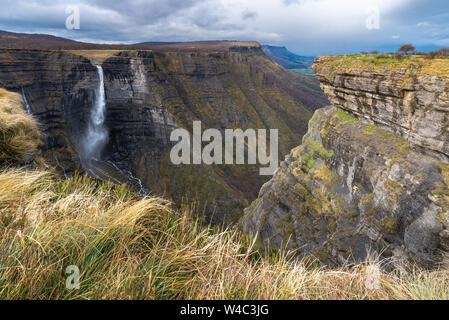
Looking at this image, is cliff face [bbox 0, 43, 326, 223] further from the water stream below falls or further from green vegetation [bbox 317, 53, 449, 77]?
green vegetation [bbox 317, 53, 449, 77]

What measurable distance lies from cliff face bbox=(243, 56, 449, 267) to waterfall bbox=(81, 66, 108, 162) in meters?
55.0

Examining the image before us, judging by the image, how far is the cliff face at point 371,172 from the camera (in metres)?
10.5

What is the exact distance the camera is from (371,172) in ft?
43.3

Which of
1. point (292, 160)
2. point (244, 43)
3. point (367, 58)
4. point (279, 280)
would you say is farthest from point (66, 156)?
point (244, 43)

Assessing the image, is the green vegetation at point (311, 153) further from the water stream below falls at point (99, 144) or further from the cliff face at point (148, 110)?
the water stream below falls at point (99, 144)

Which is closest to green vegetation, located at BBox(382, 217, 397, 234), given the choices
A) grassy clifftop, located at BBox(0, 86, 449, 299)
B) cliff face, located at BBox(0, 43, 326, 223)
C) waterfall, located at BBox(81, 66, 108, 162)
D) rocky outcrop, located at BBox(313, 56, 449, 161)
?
rocky outcrop, located at BBox(313, 56, 449, 161)

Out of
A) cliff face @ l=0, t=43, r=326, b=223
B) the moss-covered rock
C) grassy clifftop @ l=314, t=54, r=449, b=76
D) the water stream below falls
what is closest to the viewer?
the moss-covered rock

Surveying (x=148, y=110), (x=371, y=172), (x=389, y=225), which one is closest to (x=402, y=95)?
(x=371, y=172)

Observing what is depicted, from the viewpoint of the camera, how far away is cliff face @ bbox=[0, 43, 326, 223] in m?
50.8
